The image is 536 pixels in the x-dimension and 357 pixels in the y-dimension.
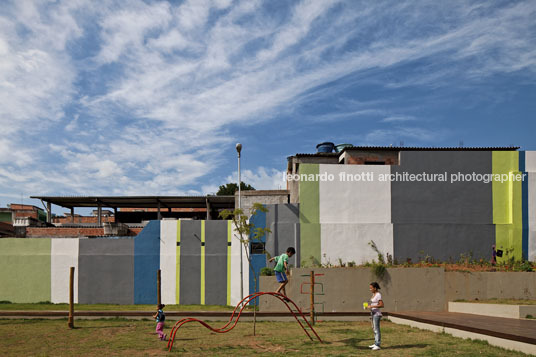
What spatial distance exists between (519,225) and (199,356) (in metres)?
22.2

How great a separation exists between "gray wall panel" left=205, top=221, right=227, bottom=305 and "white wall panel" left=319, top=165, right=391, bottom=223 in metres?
6.02

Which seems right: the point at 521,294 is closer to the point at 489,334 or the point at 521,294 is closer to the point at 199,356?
the point at 489,334

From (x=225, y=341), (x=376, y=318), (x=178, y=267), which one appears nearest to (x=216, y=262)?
(x=178, y=267)

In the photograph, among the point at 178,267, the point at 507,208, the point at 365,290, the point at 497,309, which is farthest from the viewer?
the point at 507,208

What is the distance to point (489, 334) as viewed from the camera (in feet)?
41.6

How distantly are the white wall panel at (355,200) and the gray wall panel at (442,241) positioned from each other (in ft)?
4.69

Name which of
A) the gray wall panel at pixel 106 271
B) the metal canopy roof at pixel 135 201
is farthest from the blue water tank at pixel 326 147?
the gray wall panel at pixel 106 271

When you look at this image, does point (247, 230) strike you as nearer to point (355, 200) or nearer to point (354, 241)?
point (354, 241)

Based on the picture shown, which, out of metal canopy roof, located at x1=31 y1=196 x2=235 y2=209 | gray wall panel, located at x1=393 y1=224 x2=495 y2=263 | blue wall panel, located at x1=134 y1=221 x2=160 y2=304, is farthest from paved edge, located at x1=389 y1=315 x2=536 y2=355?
metal canopy roof, located at x1=31 y1=196 x2=235 y2=209

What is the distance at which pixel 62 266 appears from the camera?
2719cm

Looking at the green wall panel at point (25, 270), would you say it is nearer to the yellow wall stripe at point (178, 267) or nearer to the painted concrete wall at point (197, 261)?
the painted concrete wall at point (197, 261)

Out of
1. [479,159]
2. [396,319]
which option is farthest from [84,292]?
[479,159]

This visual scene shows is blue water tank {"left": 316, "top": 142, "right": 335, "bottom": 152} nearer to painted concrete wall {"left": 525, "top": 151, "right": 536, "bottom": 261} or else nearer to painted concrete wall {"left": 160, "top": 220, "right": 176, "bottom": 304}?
painted concrete wall {"left": 525, "top": 151, "right": 536, "bottom": 261}

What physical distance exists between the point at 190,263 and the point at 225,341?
13.3m
